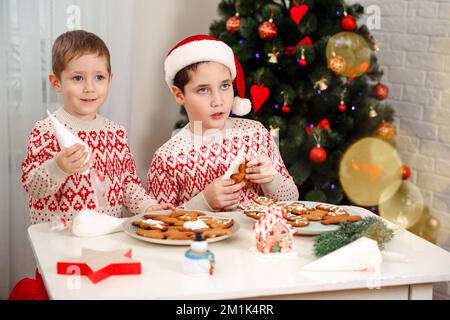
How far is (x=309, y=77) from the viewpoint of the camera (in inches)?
111

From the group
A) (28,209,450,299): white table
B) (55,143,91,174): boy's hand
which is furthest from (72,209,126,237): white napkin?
(55,143,91,174): boy's hand

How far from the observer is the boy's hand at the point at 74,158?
→ 1677 mm

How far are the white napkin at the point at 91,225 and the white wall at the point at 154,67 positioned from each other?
1.62 m

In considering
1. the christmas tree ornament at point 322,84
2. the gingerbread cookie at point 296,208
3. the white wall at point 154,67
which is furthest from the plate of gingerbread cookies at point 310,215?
the white wall at point 154,67

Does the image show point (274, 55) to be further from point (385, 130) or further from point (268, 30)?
point (385, 130)

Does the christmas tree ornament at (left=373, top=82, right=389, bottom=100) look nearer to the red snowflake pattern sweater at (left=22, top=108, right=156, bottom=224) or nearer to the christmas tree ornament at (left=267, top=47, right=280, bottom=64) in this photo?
the christmas tree ornament at (left=267, top=47, right=280, bottom=64)

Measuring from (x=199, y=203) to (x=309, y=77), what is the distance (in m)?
1.06

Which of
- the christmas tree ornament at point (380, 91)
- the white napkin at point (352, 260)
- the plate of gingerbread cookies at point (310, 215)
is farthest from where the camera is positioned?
the christmas tree ornament at point (380, 91)

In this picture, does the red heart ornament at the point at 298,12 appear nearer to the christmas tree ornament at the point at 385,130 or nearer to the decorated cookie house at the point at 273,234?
the christmas tree ornament at the point at 385,130

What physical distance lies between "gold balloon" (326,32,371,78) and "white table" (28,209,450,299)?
1.32 metres

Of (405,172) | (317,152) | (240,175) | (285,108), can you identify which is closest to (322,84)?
(285,108)

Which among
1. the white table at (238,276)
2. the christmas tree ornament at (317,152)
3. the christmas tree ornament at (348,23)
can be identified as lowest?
the white table at (238,276)

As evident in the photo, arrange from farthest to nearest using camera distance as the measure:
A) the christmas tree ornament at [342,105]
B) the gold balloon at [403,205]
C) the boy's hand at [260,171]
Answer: the gold balloon at [403,205] → the christmas tree ornament at [342,105] → the boy's hand at [260,171]

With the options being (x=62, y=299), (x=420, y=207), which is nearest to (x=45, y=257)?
(x=62, y=299)
